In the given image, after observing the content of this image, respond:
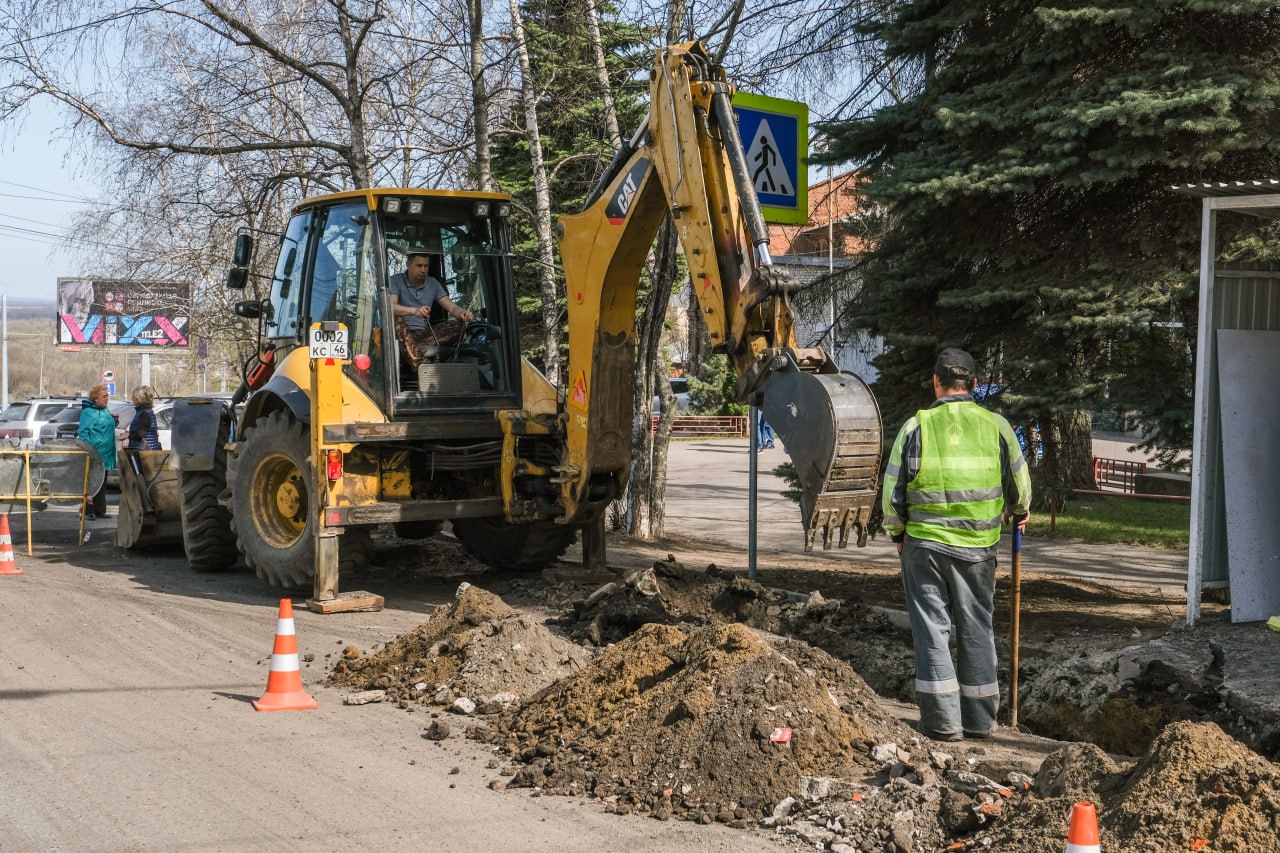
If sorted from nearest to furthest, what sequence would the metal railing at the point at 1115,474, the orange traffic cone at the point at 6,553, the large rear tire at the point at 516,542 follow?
the large rear tire at the point at 516,542 → the orange traffic cone at the point at 6,553 → the metal railing at the point at 1115,474

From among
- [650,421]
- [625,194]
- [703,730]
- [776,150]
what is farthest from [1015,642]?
[650,421]

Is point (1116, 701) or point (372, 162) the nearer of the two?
point (1116, 701)

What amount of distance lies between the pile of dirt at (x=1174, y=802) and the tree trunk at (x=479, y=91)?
10.6 m

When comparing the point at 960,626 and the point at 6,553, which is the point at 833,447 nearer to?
the point at 960,626

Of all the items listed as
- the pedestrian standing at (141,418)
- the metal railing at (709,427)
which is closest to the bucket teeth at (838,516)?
the pedestrian standing at (141,418)

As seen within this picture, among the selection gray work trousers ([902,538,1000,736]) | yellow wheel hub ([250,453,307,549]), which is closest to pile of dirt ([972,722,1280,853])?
gray work trousers ([902,538,1000,736])

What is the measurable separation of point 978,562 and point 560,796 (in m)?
2.49

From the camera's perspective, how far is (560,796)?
5.46m

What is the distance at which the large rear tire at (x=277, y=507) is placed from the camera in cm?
1028

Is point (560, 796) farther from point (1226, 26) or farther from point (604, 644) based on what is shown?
point (1226, 26)

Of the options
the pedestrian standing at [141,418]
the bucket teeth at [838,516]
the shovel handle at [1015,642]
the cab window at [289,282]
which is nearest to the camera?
the shovel handle at [1015,642]

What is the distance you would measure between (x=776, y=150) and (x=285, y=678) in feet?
18.1

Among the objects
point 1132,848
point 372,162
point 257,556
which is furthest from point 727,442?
point 1132,848

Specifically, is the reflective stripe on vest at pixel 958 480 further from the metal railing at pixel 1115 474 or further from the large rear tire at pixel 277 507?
the metal railing at pixel 1115 474
